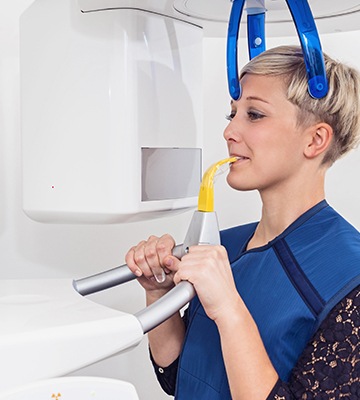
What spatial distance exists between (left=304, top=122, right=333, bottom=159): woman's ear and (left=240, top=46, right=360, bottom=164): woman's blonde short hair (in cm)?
1

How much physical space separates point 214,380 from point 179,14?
0.66 m

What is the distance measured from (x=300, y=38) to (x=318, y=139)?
17 centimetres

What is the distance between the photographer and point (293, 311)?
3.32 feet

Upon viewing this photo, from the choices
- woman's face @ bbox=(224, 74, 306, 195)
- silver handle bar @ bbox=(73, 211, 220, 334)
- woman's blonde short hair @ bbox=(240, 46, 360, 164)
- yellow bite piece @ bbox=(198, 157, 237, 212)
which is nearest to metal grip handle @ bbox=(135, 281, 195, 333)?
silver handle bar @ bbox=(73, 211, 220, 334)

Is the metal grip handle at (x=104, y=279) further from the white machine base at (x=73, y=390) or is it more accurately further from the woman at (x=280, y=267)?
the white machine base at (x=73, y=390)

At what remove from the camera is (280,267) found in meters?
1.08

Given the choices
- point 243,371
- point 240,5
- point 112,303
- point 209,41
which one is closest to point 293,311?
point 243,371

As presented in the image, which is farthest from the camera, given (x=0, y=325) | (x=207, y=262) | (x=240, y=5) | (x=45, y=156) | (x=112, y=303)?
(x=112, y=303)

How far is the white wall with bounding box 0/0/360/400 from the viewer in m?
1.56

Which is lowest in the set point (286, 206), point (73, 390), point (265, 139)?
point (73, 390)

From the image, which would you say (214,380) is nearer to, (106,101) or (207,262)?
(207,262)

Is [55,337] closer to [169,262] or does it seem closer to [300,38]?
[169,262]

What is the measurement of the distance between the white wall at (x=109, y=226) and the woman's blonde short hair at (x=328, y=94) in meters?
0.63

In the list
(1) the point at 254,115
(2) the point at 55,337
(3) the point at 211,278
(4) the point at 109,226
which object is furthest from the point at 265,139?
(4) the point at 109,226
